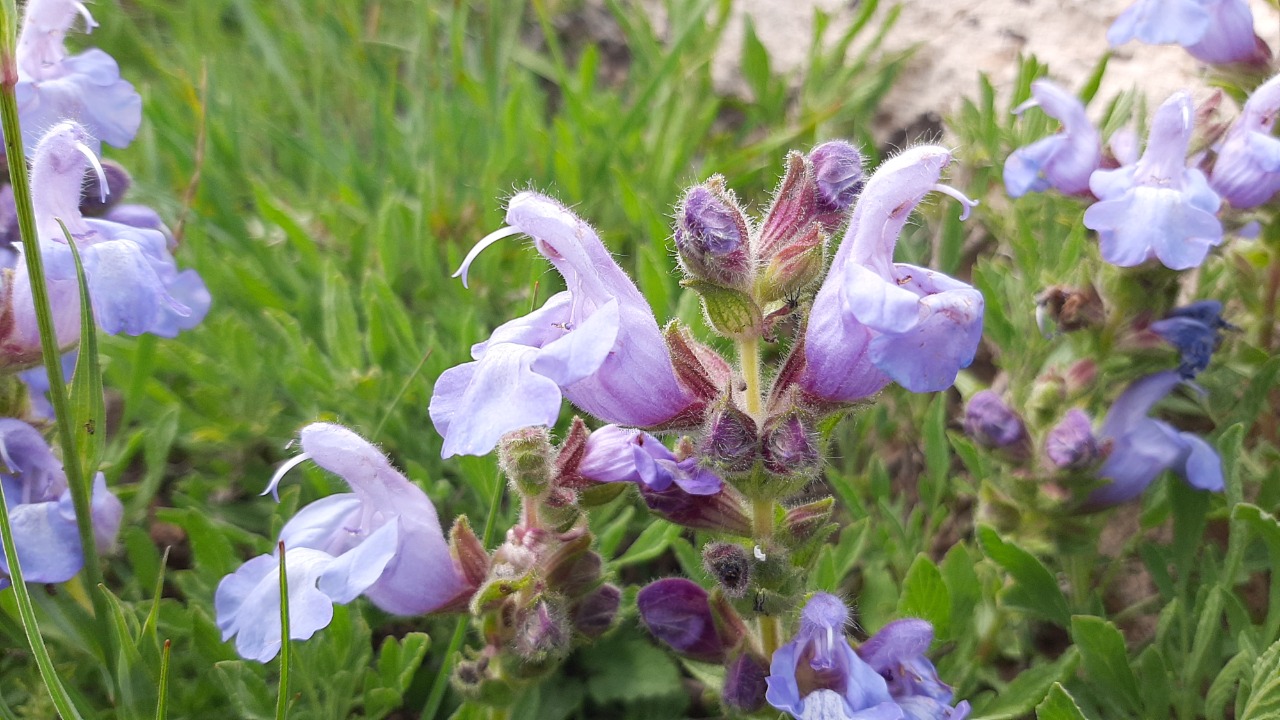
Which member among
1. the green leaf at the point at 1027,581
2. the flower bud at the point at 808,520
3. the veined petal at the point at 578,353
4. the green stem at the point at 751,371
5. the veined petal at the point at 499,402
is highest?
the veined petal at the point at 578,353

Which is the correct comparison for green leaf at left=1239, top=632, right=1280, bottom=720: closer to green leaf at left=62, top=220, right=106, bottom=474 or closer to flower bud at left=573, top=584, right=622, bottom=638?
flower bud at left=573, top=584, right=622, bottom=638

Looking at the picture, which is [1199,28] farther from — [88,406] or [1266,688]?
[88,406]

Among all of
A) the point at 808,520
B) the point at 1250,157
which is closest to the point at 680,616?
the point at 808,520

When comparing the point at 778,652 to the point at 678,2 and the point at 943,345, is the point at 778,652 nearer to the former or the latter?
the point at 943,345

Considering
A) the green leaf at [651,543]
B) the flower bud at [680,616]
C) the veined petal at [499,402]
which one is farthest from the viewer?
the green leaf at [651,543]

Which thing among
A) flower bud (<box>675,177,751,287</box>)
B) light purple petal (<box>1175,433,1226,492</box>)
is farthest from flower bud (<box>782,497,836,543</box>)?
light purple petal (<box>1175,433,1226,492</box>)

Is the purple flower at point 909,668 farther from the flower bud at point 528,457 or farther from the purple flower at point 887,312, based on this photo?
the flower bud at point 528,457

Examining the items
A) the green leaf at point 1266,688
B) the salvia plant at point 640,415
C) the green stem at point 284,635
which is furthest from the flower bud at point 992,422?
the green stem at point 284,635
